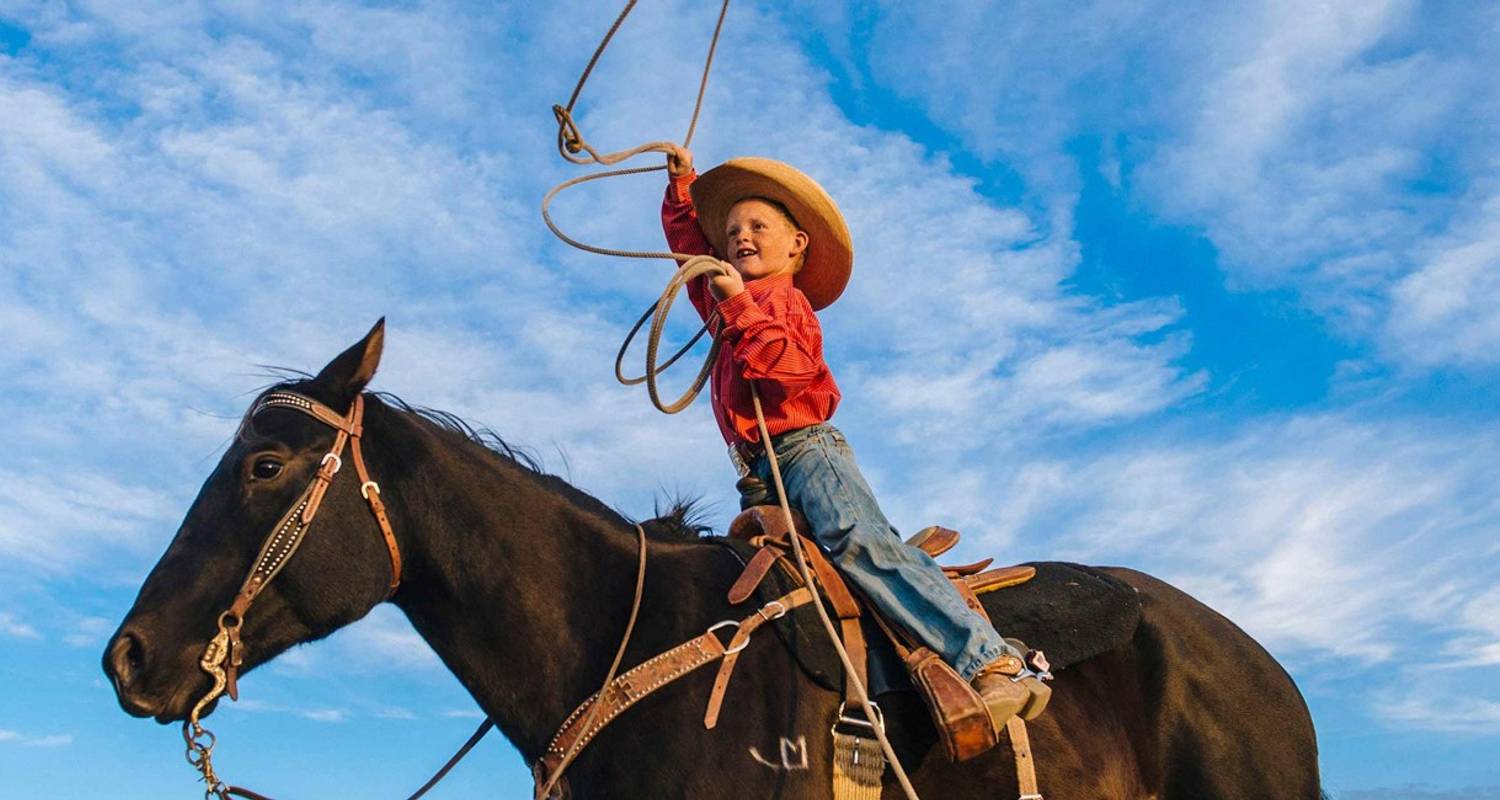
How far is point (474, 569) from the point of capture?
16.8 ft

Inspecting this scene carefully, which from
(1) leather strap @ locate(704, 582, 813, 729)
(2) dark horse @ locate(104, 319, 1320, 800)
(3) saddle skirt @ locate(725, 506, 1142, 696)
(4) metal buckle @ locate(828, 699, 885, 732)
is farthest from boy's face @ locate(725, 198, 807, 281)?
(4) metal buckle @ locate(828, 699, 885, 732)

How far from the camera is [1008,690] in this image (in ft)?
16.3

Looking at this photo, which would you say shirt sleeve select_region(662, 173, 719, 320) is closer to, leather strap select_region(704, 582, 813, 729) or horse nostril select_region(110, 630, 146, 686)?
leather strap select_region(704, 582, 813, 729)

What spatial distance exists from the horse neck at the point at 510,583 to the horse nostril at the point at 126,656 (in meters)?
1.01

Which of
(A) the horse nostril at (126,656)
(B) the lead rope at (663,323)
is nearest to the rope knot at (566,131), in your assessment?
(B) the lead rope at (663,323)

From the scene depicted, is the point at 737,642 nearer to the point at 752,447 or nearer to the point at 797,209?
the point at 752,447

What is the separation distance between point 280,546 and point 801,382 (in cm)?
228

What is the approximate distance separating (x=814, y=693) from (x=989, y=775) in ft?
2.73

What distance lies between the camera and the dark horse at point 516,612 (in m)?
4.71

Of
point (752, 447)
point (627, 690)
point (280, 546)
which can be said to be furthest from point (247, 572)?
point (752, 447)

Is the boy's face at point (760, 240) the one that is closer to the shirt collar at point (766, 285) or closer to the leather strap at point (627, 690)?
the shirt collar at point (766, 285)

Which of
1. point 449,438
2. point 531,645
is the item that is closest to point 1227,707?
point 531,645

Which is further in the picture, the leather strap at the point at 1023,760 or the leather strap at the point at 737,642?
the leather strap at the point at 1023,760

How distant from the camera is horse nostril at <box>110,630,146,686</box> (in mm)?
4621
